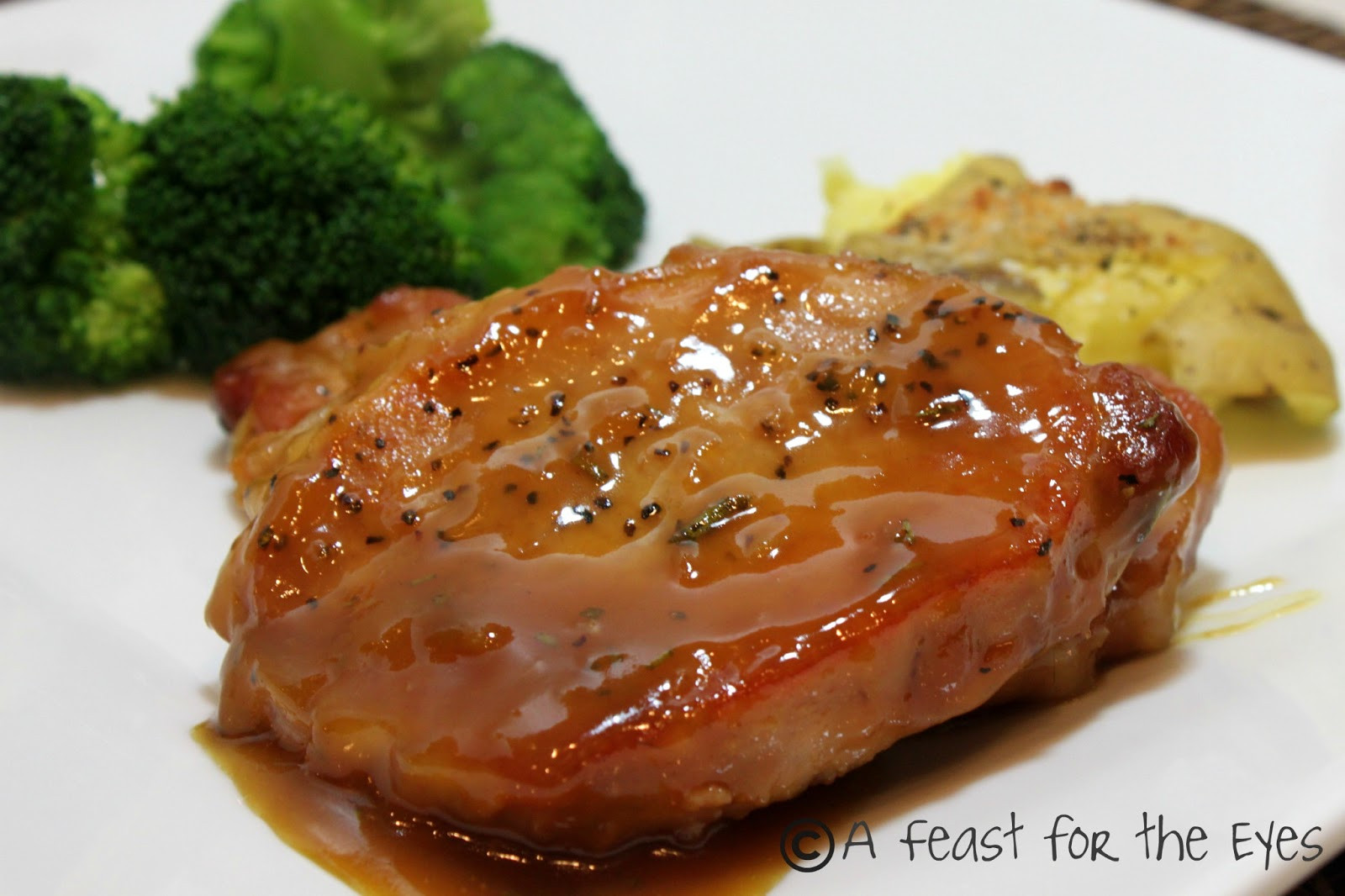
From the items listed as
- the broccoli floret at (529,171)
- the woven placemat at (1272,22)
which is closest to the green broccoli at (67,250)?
the broccoli floret at (529,171)

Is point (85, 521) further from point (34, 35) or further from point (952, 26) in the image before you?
point (952, 26)

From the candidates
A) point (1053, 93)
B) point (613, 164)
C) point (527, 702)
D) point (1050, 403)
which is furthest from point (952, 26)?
point (527, 702)

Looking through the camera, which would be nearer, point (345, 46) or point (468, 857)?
point (468, 857)

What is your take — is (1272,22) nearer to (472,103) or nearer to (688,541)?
(472,103)

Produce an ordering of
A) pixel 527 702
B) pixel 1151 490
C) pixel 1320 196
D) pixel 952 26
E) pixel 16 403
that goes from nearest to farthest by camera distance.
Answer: pixel 527 702 < pixel 1151 490 < pixel 16 403 < pixel 1320 196 < pixel 952 26

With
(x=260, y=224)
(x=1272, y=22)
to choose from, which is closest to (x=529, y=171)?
(x=260, y=224)

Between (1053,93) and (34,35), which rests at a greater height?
(34,35)

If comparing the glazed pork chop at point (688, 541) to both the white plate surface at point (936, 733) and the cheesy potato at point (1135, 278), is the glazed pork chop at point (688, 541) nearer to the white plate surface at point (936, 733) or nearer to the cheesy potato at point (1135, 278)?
the white plate surface at point (936, 733)

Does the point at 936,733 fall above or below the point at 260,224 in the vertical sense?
below
